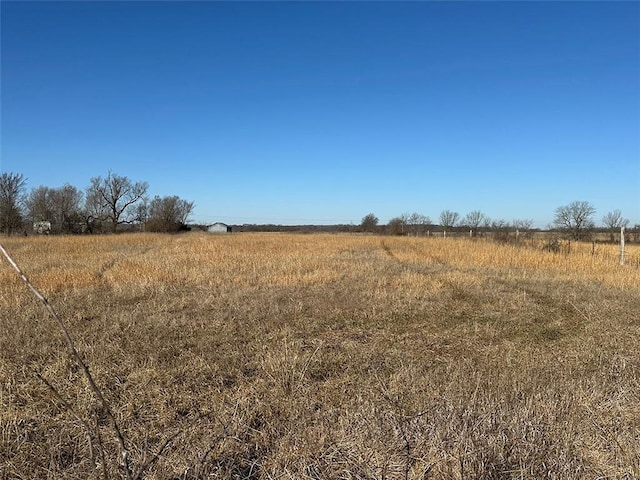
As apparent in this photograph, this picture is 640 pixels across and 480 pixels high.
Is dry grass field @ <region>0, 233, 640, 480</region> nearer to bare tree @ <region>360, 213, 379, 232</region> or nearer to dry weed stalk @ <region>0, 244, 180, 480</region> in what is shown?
dry weed stalk @ <region>0, 244, 180, 480</region>

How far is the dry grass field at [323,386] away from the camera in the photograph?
8.95 ft

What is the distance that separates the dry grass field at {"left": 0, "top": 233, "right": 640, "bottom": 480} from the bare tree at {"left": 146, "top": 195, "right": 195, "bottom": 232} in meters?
59.7

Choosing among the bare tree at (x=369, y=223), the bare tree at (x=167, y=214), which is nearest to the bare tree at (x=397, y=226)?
the bare tree at (x=369, y=223)

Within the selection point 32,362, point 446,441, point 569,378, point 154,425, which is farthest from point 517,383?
point 32,362

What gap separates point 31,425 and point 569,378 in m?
5.17

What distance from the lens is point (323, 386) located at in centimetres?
430

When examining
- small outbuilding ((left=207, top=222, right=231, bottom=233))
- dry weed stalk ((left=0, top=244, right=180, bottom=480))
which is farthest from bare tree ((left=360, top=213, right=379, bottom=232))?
dry weed stalk ((left=0, top=244, right=180, bottom=480))

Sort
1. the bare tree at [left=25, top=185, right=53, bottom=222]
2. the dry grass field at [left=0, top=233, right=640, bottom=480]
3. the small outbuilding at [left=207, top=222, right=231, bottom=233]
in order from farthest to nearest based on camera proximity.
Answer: the small outbuilding at [left=207, top=222, right=231, bottom=233] < the bare tree at [left=25, top=185, right=53, bottom=222] < the dry grass field at [left=0, top=233, right=640, bottom=480]

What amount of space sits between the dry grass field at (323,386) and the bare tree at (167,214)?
59670 millimetres

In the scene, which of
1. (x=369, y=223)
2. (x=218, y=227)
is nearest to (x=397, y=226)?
(x=369, y=223)

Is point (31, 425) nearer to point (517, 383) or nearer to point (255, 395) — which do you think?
point (255, 395)

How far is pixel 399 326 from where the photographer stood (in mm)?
7137

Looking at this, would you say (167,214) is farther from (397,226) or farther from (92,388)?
(92,388)

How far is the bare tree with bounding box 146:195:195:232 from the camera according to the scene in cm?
6656
